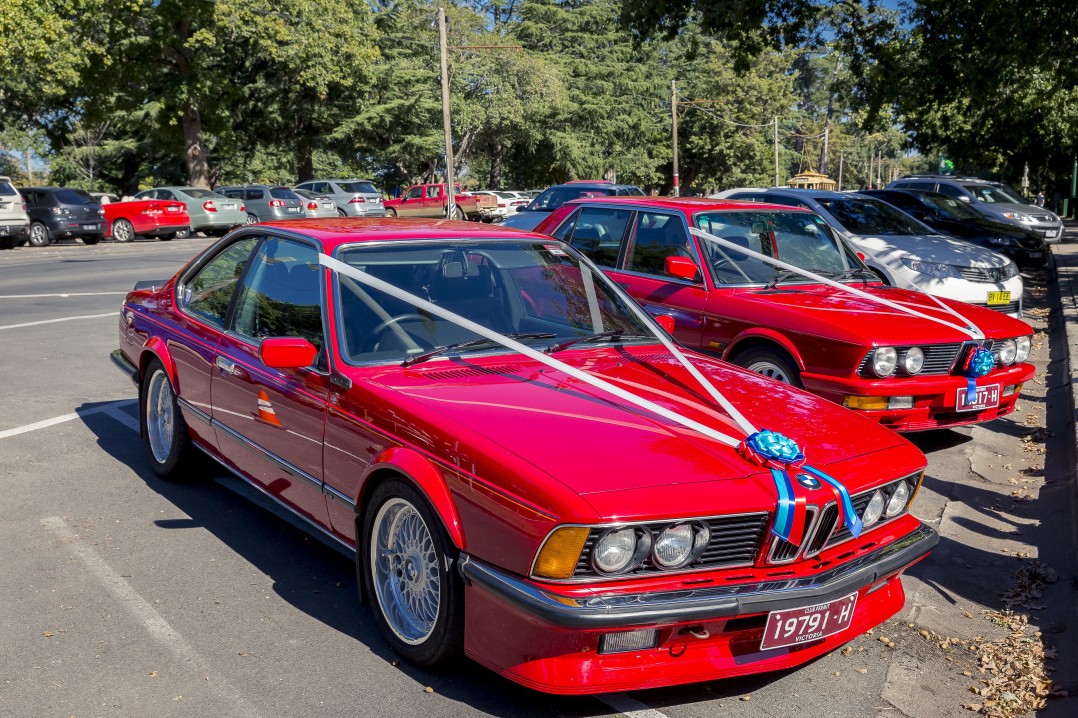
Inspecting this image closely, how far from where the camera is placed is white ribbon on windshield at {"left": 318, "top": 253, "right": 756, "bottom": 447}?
3.78 meters

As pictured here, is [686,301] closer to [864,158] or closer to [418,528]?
[418,528]

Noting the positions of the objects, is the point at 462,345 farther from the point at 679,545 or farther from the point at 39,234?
the point at 39,234

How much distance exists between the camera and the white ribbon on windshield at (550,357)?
378 centimetres

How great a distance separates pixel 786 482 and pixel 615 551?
63cm

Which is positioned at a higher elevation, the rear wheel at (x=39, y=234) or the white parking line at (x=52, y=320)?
the white parking line at (x=52, y=320)

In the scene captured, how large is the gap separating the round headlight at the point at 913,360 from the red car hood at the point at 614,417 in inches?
89.1

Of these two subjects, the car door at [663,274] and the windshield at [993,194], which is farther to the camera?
the windshield at [993,194]

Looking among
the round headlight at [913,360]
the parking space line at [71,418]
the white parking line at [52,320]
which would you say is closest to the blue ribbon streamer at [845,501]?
the round headlight at [913,360]

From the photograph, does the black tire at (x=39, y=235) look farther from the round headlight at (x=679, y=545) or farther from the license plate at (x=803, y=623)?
the license plate at (x=803, y=623)

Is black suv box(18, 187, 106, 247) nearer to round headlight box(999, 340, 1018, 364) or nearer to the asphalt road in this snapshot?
the asphalt road

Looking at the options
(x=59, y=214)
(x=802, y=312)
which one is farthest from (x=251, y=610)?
(x=59, y=214)

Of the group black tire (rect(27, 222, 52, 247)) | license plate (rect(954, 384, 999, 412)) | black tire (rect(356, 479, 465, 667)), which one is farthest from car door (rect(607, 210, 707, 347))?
black tire (rect(27, 222, 52, 247))

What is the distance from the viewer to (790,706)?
357cm

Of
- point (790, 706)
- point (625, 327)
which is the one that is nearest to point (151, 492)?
point (625, 327)
